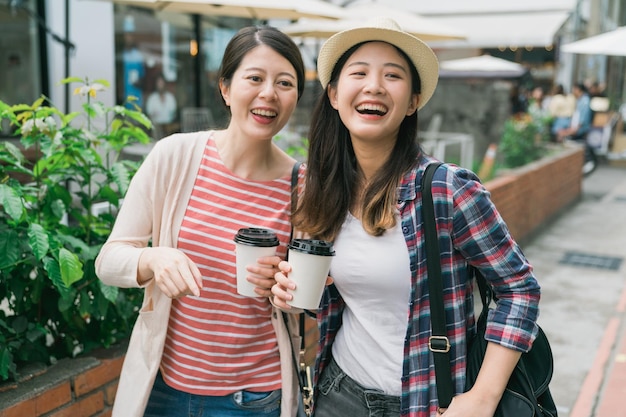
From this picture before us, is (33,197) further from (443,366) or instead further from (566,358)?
(566,358)

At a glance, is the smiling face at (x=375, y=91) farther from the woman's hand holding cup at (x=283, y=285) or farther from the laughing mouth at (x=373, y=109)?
the woman's hand holding cup at (x=283, y=285)

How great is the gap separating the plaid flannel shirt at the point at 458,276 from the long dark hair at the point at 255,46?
1.85ft

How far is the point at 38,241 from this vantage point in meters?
2.22

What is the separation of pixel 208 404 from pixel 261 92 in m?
0.93

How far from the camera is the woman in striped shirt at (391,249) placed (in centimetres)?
167

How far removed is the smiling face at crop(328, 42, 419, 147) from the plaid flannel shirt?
0.18 m

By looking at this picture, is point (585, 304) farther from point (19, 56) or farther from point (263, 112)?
point (19, 56)

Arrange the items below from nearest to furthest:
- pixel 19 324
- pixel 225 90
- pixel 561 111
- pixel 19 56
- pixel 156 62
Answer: pixel 225 90
pixel 19 324
pixel 19 56
pixel 156 62
pixel 561 111

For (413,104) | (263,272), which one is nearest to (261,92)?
(413,104)

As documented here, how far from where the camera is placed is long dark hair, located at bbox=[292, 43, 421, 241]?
1.80 metres

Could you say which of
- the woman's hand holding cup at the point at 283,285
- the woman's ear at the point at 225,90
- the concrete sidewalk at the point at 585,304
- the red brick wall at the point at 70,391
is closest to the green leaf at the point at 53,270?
the red brick wall at the point at 70,391

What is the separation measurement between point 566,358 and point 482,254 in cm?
393

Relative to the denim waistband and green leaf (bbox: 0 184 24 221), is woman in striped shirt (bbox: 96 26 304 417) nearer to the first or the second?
the denim waistband

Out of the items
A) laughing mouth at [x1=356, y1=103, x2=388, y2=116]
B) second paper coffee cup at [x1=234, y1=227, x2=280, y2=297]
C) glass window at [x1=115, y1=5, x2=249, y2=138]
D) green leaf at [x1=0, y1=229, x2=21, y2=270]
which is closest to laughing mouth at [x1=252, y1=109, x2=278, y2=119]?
laughing mouth at [x1=356, y1=103, x2=388, y2=116]
